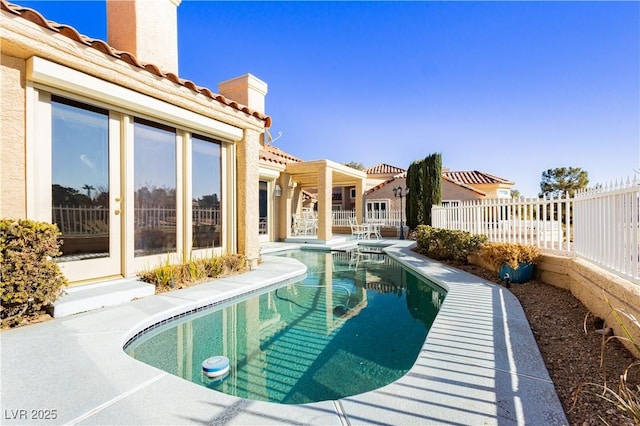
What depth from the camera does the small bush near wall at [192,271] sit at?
558 centimetres

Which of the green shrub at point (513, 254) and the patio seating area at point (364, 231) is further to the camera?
the patio seating area at point (364, 231)

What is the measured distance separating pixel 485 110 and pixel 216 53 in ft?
49.4

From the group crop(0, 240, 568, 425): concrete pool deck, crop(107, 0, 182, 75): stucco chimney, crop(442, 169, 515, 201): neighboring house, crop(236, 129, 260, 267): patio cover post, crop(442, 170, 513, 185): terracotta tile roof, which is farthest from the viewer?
crop(442, 170, 513, 185): terracotta tile roof

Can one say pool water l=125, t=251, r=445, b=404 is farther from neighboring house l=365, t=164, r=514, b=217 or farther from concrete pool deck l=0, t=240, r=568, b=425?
neighboring house l=365, t=164, r=514, b=217

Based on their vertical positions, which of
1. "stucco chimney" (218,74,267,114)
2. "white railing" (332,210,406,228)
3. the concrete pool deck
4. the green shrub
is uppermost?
"stucco chimney" (218,74,267,114)

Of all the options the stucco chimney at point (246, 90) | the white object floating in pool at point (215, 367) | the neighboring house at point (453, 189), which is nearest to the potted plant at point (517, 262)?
the white object floating in pool at point (215, 367)

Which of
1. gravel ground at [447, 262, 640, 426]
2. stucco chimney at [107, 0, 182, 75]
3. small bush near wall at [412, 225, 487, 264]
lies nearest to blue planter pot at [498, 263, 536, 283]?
gravel ground at [447, 262, 640, 426]

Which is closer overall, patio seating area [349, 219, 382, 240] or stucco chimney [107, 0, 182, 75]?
stucco chimney [107, 0, 182, 75]

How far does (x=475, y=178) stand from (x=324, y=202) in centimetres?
1995

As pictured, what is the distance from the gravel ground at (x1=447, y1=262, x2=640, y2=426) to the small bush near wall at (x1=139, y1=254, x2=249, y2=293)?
5.92 meters

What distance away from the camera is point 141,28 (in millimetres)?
7551

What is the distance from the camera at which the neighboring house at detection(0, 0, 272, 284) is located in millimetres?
4406

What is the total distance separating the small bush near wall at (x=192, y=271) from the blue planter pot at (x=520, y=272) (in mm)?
6314

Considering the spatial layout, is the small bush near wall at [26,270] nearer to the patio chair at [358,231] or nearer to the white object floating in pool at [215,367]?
the white object floating in pool at [215,367]
